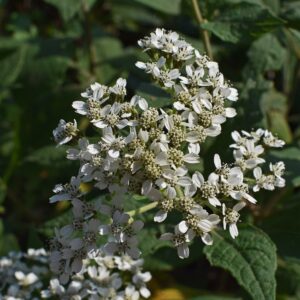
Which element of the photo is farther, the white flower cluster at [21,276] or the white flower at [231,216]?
the white flower cluster at [21,276]

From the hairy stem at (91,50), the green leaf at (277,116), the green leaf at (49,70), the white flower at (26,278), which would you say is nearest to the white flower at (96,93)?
the white flower at (26,278)

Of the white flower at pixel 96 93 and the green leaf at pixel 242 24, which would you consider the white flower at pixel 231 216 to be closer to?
the white flower at pixel 96 93

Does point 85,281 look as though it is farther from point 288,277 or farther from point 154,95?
point 288,277

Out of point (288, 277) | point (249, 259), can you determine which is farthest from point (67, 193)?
point (288, 277)

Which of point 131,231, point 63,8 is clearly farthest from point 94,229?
point 63,8

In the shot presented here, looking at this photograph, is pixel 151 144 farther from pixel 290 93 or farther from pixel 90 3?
pixel 290 93

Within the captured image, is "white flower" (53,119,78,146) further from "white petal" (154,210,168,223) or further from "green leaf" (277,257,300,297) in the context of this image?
"green leaf" (277,257,300,297)

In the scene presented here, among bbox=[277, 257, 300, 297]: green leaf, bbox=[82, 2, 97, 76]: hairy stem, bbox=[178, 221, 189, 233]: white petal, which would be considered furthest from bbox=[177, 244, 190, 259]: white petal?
bbox=[82, 2, 97, 76]: hairy stem

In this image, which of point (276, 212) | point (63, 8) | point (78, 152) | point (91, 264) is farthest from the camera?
point (63, 8)
